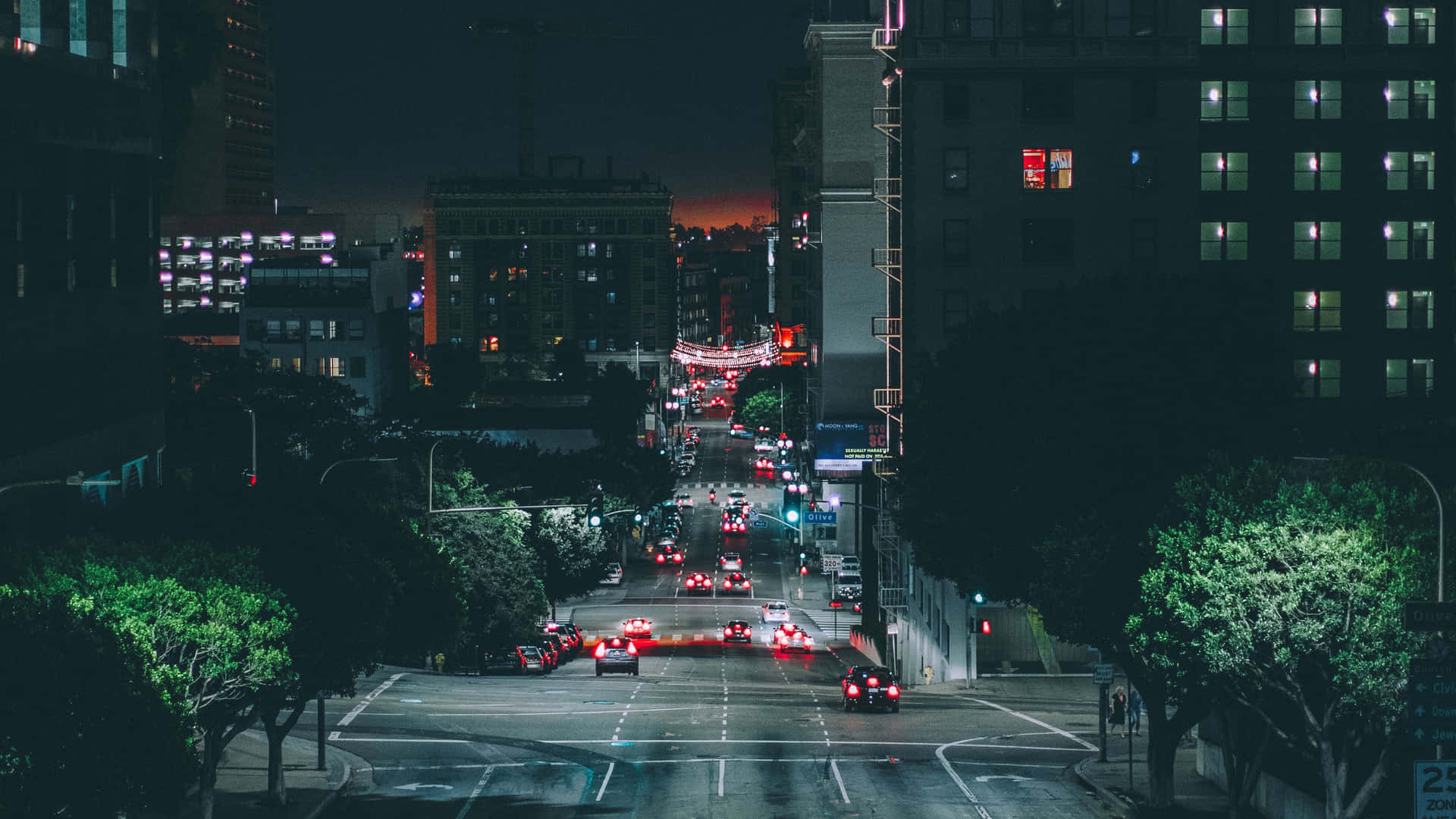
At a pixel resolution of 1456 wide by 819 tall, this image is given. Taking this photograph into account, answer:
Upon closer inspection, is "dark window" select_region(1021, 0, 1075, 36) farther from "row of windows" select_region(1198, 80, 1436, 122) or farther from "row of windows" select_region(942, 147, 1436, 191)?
"row of windows" select_region(942, 147, 1436, 191)

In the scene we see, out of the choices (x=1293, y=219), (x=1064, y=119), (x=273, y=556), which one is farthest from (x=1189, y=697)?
(x=1293, y=219)

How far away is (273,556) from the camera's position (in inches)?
1686

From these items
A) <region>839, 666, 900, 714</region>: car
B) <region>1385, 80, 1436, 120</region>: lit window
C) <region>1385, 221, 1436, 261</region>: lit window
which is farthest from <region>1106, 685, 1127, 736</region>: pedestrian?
<region>1385, 80, 1436, 120</region>: lit window

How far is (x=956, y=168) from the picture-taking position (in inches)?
3757

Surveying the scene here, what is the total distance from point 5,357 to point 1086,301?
3553 cm

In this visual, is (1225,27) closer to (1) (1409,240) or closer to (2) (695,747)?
(1) (1409,240)

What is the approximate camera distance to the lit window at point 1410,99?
99750mm

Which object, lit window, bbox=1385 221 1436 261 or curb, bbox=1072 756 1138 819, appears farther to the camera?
lit window, bbox=1385 221 1436 261

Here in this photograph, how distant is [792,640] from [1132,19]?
124 feet

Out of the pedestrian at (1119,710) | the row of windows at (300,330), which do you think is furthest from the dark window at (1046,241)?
the row of windows at (300,330)

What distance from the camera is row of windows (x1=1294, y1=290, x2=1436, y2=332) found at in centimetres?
10188

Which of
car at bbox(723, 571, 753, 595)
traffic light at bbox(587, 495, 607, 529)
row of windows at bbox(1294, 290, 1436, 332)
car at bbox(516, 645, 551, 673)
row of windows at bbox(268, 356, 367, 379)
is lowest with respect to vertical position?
car at bbox(723, 571, 753, 595)

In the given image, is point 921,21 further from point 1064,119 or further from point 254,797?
point 254,797

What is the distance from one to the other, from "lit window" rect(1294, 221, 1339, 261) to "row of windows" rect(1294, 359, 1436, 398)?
5988 millimetres
